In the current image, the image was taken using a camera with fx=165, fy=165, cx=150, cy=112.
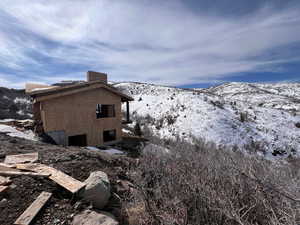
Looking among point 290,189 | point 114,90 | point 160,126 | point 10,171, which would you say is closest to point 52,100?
point 114,90

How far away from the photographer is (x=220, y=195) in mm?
2354

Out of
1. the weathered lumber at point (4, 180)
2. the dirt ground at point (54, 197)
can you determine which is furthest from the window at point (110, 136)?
the weathered lumber at point (4, 180)

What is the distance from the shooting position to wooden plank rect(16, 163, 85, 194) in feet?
10.5

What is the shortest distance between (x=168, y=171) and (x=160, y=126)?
616 inches

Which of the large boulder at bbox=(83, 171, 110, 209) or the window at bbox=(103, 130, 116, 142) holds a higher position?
the large boulder at bbox=(83, 171, 110, 209)

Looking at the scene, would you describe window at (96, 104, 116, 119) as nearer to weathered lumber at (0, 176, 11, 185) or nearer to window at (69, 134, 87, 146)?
window at (69, 134, 87, 146)

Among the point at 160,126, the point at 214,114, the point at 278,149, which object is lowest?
the point at 278,149

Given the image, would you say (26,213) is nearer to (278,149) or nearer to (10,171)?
(10,171)

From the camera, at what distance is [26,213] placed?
2.63 m

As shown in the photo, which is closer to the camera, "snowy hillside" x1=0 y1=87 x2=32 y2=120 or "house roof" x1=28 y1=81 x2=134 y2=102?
"house roof" x1=28 y1=81 x2=134 y2=102

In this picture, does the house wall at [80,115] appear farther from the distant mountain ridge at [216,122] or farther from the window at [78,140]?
the distant mountain ridge at [216,122]

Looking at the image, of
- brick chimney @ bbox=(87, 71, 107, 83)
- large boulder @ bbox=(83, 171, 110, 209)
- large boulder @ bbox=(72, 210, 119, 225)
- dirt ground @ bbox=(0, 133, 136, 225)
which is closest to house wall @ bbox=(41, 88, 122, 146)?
brick chimney @ bbox=(87, 71, 107, 83)

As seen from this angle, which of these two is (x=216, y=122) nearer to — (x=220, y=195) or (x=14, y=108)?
(x=220, y=195)

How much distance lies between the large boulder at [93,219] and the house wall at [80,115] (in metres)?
7.64
